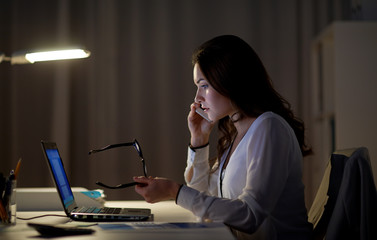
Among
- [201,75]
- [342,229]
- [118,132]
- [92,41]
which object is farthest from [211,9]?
[342,229]

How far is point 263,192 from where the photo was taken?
3.97ft

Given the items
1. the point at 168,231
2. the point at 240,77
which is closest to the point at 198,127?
the point at 240,77

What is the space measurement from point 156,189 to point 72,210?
13.9 inches

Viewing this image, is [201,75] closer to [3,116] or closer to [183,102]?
[183,102]

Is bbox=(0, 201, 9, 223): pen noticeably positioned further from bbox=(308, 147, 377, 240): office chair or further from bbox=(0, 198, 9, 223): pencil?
bbox=(308, 147, 377, 240): office chair

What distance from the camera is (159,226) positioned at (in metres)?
1.11

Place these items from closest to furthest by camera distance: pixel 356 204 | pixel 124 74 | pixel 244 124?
pixel 356 204, pixel 244 124, pixel 124 74

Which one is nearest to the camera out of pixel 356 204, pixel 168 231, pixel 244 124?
pixel 168 231

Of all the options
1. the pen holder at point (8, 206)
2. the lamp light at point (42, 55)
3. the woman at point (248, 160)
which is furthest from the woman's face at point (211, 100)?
the pen holder at point (8, 206)

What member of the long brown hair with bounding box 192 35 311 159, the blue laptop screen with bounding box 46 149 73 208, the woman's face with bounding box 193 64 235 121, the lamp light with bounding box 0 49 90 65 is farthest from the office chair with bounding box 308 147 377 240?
the lamp light with bounding box 0 49 90 65

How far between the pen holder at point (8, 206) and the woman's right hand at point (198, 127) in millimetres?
769

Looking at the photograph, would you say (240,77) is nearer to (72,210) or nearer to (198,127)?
(198,127)

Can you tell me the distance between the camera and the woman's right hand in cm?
181

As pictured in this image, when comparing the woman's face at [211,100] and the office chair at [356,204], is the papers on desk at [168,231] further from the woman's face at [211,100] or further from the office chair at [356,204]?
the woman's face at [211,100]
